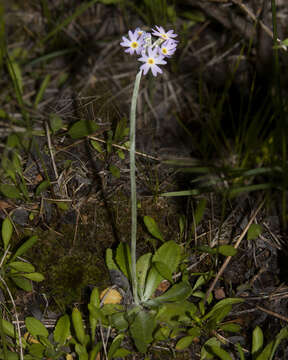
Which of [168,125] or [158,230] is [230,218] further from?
[168,125]

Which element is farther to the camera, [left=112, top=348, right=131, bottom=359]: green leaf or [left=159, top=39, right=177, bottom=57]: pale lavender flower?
[left=112, top=348, right=131, bottom=359]: green leaf

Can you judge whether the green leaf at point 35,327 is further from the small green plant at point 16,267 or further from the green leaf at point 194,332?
the green leaf at point 194,332

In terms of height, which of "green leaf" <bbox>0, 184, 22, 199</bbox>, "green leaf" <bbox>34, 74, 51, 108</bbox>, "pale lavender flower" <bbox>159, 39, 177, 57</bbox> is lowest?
"green leaf" <bbox>0, 184, 22, 199</bbox>

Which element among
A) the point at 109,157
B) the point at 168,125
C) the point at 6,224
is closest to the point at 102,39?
the point at 168,125

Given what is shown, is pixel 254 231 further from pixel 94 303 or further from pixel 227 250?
pixel 94 303

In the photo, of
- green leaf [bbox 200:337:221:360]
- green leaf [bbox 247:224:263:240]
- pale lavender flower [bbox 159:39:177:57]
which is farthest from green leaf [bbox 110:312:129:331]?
pale lavender flower [bbox 159:39:177:57]

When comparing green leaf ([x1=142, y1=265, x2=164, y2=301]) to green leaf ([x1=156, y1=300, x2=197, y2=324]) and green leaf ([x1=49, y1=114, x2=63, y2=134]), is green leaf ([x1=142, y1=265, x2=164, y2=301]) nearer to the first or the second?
green leaf ([x1=156, y1=300, x2=197, y2=324])

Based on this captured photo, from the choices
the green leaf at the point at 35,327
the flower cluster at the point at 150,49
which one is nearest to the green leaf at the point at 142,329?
the green leaf at the point at 35,327
